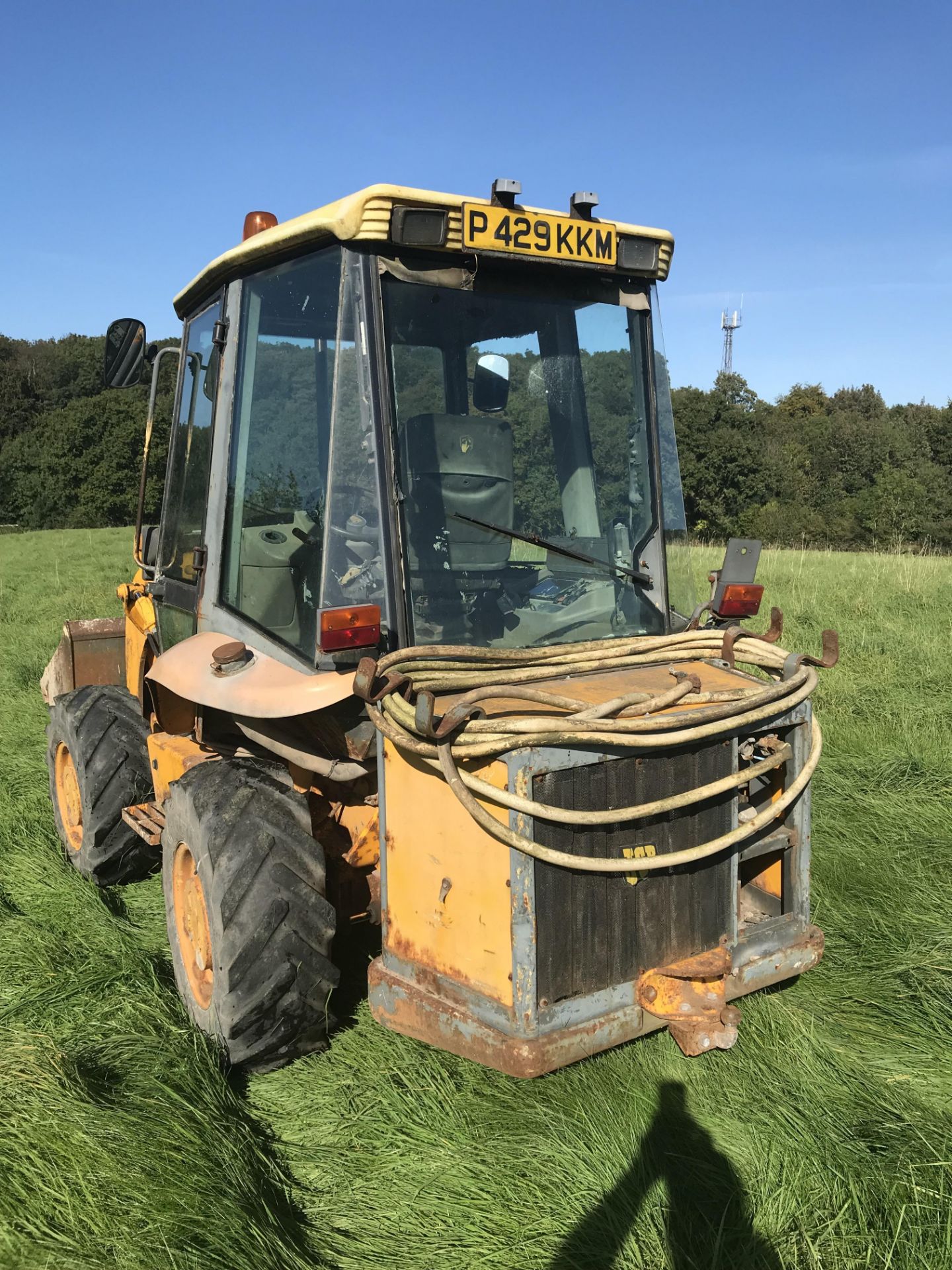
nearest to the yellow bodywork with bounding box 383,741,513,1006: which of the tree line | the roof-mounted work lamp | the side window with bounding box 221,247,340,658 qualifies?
the side window with bounding box 221,247,340,658

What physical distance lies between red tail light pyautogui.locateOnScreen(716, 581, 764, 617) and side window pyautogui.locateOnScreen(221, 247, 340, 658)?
1.25m

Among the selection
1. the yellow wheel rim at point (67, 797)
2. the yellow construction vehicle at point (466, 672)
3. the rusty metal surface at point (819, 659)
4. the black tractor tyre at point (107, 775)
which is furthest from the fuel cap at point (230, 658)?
the yellow wheel rim at point (67, 797)

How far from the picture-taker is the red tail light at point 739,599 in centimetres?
334

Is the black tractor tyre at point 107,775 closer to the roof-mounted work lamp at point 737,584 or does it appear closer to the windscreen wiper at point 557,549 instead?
the windscreen wiper at point 557,549

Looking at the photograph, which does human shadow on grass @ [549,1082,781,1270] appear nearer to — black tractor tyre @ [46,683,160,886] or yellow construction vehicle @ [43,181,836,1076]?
yellow construction vehicle @ [43,181,836,1076]

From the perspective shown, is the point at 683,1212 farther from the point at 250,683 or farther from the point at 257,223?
the point at 257,223

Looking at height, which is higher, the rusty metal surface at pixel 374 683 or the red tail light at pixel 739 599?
the red tail light at pixel 739 599

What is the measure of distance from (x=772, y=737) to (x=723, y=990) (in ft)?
2.31

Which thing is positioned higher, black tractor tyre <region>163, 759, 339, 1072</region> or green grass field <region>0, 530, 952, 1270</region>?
black tractor tyre <region>163, 759, 339, 1072</region>

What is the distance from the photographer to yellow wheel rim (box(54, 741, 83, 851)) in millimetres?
4637

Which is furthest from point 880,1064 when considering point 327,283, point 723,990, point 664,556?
point 327,283

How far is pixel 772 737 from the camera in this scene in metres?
3.04

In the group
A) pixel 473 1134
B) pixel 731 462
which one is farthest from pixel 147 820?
pixel 731 462

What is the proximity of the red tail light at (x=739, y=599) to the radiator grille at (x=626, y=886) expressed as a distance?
64cm
